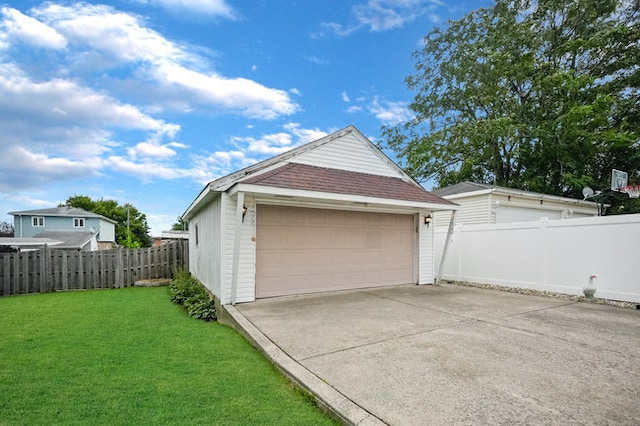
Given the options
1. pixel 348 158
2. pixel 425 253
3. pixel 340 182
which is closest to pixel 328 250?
pixel 340 182

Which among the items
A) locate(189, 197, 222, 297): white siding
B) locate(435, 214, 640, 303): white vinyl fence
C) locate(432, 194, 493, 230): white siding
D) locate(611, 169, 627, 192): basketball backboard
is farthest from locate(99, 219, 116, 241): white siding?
locate(611, 169, 627, 192): basketball backboard

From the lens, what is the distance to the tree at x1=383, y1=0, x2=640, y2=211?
16078 mm

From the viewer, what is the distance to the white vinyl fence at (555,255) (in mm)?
6816

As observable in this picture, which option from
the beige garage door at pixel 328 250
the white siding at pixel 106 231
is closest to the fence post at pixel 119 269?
the beige garage door at pixel 328 250

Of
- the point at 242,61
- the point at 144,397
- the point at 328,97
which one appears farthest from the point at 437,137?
the point at 144,397

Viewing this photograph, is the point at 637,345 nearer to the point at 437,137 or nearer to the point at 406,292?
the point at 406,292

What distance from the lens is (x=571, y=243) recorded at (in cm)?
769

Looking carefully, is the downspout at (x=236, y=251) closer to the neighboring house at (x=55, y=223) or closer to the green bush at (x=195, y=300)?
the green bush at (x=195, y=300)

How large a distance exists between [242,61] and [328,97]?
4808 millimetres

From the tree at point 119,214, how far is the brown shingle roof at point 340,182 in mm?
40056

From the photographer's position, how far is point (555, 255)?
8000 millimetres

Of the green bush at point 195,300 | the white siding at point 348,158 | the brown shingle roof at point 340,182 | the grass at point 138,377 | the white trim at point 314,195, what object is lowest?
the green bush at point 195,300

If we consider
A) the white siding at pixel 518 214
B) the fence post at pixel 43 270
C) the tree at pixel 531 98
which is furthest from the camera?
the tree at pixel 531 98

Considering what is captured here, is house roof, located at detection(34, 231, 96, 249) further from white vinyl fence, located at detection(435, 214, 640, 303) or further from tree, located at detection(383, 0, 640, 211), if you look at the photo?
tree, located at detection(383, 0, 640, 211)
